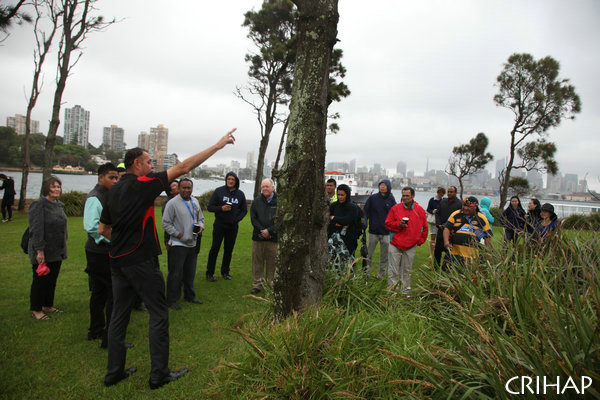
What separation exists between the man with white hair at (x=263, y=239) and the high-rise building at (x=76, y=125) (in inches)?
3136


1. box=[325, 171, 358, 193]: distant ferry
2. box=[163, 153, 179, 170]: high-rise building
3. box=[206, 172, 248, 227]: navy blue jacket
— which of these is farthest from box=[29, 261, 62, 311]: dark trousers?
box=[325, 171, 358, 193]: distant ferry

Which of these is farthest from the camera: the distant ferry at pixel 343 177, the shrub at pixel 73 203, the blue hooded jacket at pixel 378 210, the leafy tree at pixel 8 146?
the leafy tree at pixel 8 146

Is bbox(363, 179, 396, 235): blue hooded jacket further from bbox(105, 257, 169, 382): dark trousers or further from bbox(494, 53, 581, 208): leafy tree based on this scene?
bbox(494, 53, 581, 208): leafy tree

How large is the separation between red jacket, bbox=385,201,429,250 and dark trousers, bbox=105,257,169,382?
404 cm

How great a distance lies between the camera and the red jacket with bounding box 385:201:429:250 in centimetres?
566

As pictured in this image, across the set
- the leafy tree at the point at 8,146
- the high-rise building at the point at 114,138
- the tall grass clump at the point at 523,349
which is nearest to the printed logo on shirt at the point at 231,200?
the tall grass clump at the point at 523,349

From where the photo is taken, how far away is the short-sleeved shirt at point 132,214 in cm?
296

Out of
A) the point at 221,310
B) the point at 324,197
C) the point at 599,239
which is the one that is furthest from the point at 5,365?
the point at 599,239

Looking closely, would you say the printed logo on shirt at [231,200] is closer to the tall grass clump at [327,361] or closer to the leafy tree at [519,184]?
the tall grass clump at [327,361]

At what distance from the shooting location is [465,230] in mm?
5258

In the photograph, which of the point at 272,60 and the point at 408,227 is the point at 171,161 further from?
the point at 408,227

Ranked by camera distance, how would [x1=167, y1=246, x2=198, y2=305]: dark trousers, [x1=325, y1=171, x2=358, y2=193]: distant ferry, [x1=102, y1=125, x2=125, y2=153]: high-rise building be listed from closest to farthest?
[x1=167, y1=246, x2=198, y2=305]: dark trousers, [x1=325, y1=171, x2=358, y2=193]: distant ferry, [x1=102, y1=125, x2=125, y2=153]: high-rise building

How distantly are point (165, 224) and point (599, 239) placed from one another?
5.96 meters

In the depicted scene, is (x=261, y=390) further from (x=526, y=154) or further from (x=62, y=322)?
(x=526, y=154)
